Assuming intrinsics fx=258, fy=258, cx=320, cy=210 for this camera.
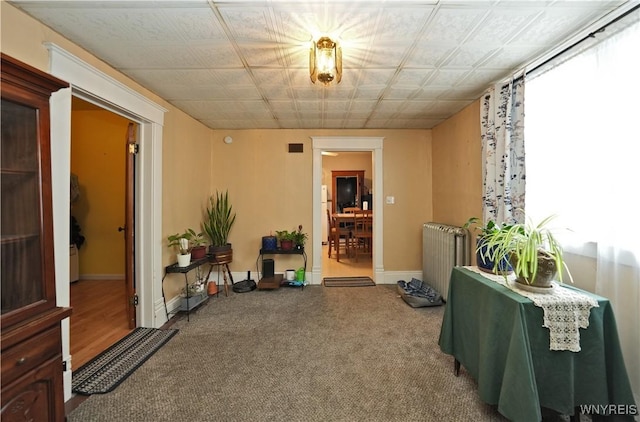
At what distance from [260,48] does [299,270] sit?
9.41ft

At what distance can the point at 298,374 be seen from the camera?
1.82m

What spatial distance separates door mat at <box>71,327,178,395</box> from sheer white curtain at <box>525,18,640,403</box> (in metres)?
3.15

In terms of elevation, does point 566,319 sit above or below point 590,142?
below

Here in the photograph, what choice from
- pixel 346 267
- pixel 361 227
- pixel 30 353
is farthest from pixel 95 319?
pixel 361 227

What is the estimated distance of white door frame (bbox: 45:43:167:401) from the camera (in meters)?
1.64

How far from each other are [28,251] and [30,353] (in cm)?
45

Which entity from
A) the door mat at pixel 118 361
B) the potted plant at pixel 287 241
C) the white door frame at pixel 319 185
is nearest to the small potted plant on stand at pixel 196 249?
the door mat at pixel 118 361

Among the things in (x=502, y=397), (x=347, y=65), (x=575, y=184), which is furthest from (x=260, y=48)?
(x=502, y=397)

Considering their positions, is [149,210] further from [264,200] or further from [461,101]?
[461,101]

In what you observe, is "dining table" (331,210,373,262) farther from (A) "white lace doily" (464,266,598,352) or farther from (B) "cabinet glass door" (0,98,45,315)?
(B) "cabinet glass door" (0,98,45,315)

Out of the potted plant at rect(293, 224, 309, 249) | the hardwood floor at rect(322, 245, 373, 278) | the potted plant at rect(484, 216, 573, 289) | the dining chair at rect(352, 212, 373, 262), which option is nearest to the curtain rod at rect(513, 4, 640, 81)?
the potted plant at rect(484, 216, 573, 289)

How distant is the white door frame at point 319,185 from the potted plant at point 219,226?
1245mm

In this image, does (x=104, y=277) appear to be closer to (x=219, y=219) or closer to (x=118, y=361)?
(x=219, y=219)

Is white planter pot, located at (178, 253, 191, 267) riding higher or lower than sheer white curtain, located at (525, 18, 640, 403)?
lower
